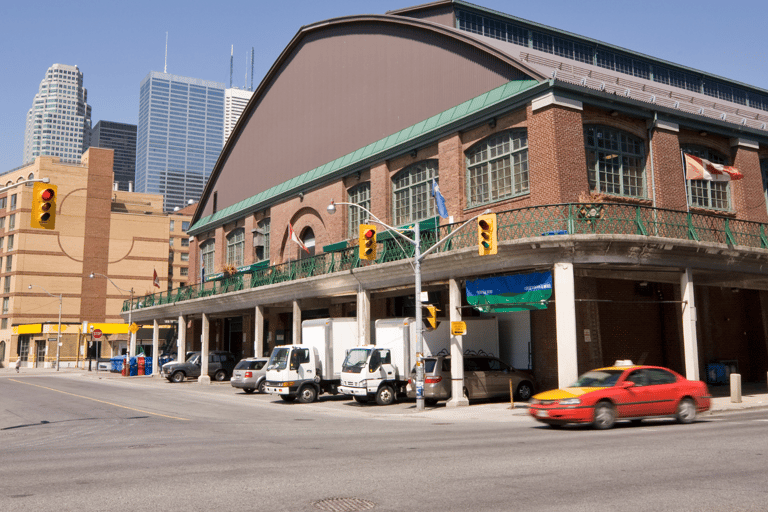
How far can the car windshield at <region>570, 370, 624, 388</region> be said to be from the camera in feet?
54.3

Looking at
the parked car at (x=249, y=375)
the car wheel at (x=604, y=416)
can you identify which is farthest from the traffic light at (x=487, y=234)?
the parked car at (x=249, y=375)

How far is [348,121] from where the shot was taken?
133 feet

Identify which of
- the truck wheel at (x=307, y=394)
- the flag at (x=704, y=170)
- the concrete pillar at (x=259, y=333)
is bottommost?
the truck wheel at (x=307, y=394)

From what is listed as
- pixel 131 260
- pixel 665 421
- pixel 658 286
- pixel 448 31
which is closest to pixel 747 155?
pixel 658 286

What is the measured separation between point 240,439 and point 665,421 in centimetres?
1135

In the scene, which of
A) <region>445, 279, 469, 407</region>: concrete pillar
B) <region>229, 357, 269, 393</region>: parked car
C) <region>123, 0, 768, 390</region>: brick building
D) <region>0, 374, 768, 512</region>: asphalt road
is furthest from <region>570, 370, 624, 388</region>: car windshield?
<region>229, 357, 269, 393</region>: parked car

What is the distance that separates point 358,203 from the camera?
38.4 meters

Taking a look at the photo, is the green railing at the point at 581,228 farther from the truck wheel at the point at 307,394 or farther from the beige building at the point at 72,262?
the beige building at the point at 72,262

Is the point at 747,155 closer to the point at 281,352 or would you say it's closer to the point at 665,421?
the point at 665,421

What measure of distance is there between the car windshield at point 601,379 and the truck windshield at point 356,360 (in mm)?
10652

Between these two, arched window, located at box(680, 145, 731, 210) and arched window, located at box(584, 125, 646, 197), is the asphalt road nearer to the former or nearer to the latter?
arched window, located at box(584, 125, 646, 197)

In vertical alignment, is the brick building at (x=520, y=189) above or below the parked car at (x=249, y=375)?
above

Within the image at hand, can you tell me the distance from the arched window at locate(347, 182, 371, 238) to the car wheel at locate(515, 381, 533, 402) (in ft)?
49.8

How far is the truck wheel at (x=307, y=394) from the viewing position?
2809 centimetres
